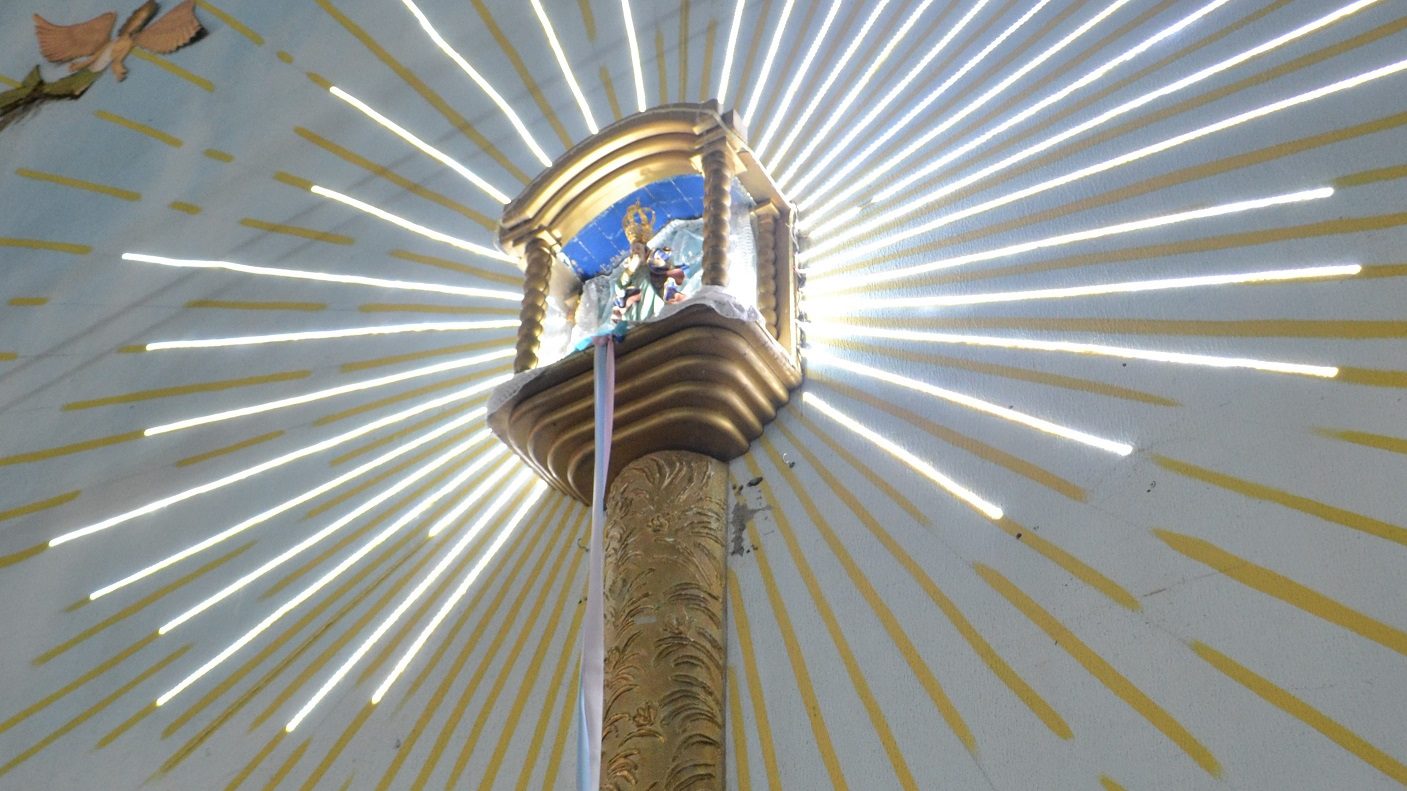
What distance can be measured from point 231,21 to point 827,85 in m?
2.79

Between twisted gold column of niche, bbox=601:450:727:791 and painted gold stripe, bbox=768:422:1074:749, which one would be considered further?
twisted gold column of niche, bbox=601:450:727:791

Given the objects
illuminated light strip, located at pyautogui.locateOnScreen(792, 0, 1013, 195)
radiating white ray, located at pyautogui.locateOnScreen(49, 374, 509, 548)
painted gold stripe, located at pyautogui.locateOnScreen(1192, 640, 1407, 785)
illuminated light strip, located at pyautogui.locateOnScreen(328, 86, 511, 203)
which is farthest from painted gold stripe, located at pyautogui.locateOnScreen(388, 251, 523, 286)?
painted gold stripe, located at pyautogui.locateOnScreen(1192, 640, 1407, 785)

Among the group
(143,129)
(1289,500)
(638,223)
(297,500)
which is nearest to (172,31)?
(143,129)

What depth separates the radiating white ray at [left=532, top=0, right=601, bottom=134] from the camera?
4.15 m

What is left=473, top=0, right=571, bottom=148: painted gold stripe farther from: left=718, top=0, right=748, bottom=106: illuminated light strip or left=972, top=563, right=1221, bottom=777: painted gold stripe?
left=972, top=563, right=1221, bottom=777: painted gold stripe

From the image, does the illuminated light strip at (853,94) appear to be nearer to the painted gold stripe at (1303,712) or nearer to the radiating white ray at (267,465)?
the radiating white ray at (267,465)

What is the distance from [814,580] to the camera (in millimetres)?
2680

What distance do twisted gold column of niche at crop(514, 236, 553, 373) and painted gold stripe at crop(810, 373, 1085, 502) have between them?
2.91ft

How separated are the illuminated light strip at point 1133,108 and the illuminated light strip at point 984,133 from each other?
45mm

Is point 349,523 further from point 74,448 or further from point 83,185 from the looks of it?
point 83,185

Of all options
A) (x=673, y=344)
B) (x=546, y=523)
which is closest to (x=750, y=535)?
(x=673, y=344)

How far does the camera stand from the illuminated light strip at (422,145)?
422cm

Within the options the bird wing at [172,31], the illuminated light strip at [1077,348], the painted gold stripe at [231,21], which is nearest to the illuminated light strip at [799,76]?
the illuminated light strip at [1077,348]

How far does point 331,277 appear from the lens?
13.9ft
